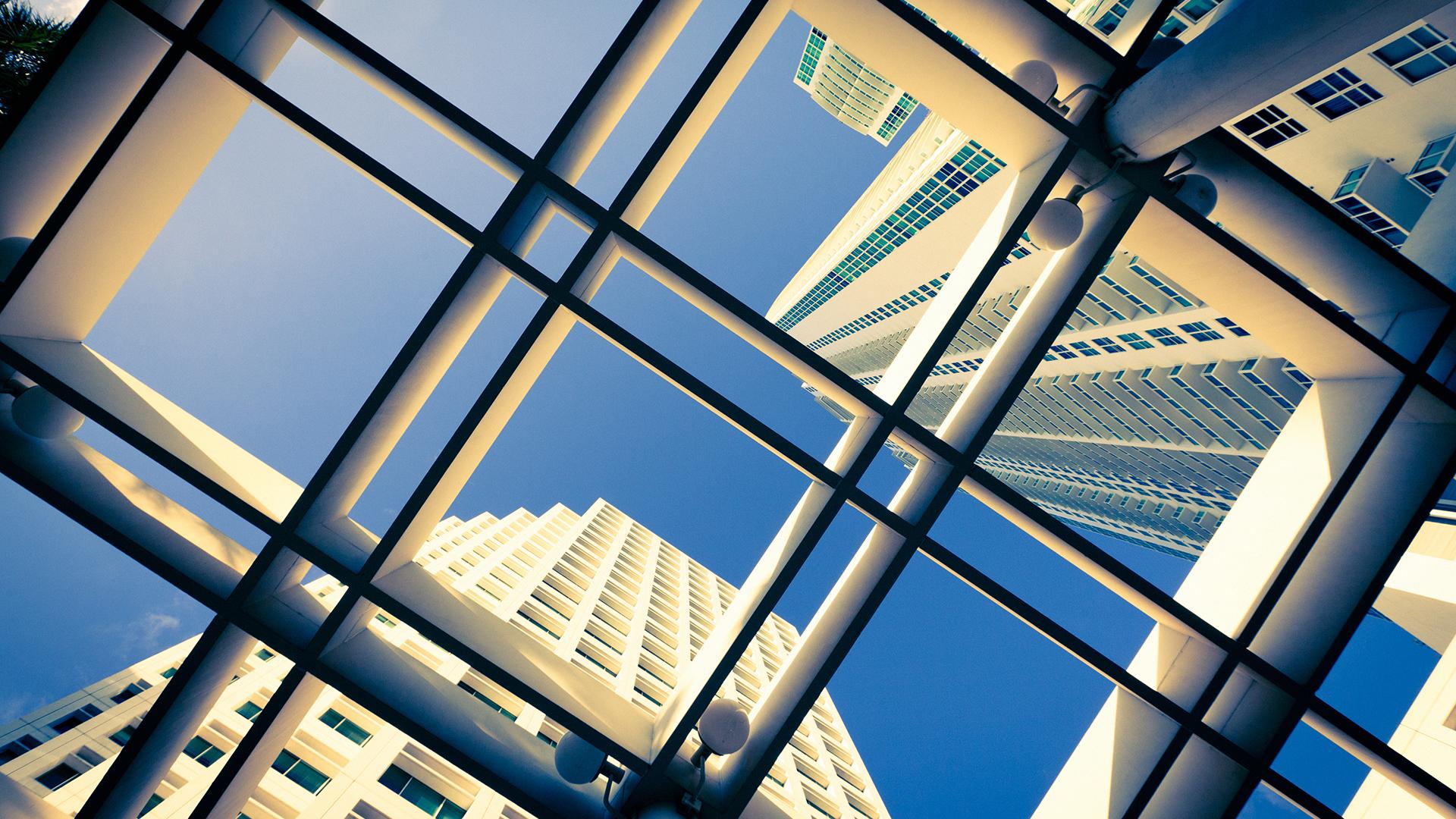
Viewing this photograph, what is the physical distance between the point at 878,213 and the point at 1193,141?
53.6 meters

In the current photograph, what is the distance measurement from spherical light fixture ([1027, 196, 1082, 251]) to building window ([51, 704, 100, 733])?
22.0 meters

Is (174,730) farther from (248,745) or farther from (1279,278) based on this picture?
(1279,278)

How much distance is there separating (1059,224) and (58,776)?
2048 cm

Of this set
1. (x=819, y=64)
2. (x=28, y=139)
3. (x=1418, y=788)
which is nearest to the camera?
(x=28, y=139)

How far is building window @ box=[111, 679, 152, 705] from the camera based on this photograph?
16.4 metres

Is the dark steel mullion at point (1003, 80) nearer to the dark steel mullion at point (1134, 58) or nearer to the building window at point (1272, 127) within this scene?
the dark steel mullion at point (1134, 58)

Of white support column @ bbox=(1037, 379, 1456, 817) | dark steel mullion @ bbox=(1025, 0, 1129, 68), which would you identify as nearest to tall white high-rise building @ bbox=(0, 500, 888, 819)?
white support column @ bbox=(1037, 379, 1456, 817)

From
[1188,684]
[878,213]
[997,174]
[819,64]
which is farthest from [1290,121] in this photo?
[819,64]

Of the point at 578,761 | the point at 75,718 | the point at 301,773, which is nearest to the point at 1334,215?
the point at 578,761

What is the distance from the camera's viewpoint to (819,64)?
81.7 metres

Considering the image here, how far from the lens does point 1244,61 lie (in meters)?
3.13

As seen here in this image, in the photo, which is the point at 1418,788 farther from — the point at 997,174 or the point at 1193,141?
the point at 997,174

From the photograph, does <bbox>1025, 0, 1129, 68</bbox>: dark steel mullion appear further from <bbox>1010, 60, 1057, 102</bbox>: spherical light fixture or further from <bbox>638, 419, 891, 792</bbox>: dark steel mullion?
<bbox>638, 419, 891, 792</bbox>: dark steel mullion

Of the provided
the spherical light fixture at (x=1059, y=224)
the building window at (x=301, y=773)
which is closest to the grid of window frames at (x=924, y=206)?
the spherical light fixture at (x=1059, y=224)
